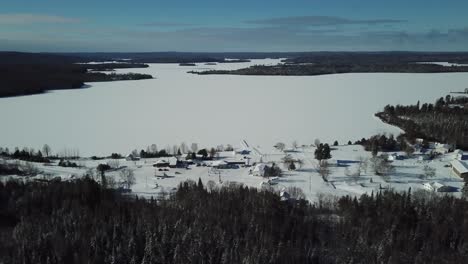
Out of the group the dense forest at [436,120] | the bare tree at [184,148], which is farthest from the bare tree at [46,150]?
the dense forest at [436,120]

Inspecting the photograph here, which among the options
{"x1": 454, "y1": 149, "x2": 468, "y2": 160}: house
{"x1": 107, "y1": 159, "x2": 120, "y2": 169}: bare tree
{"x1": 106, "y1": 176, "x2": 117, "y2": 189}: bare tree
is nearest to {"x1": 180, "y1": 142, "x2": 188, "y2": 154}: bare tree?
{"x1": 107, "y1": 159, "x2": 120, "y2": 169}: bare tree

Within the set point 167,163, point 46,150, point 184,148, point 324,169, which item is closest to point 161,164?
point 167,163

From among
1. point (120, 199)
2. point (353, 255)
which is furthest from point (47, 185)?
point (353, 255)

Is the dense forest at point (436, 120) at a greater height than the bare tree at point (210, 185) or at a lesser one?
greater

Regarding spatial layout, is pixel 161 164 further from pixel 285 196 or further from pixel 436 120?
pixel 436 120

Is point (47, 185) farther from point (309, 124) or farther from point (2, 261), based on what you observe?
point (309, 124)

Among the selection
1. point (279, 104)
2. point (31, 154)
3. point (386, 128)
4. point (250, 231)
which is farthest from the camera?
point (279, 104)

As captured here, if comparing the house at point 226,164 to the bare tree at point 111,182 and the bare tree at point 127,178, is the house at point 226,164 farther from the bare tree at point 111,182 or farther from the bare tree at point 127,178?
the bare tree at point 111,182
